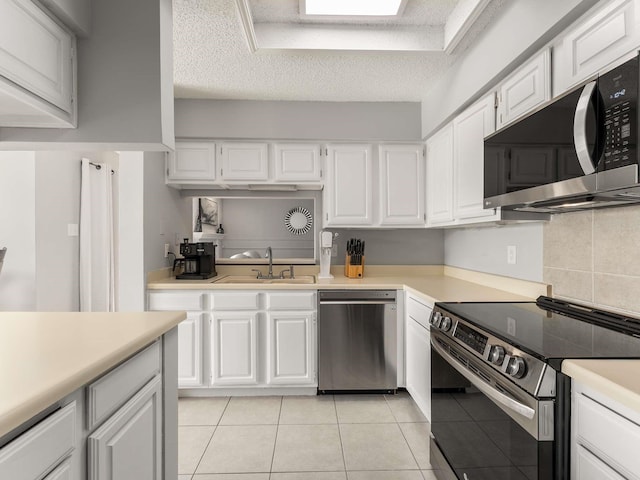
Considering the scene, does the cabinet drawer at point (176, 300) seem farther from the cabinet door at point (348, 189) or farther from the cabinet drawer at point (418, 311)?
the cabinet drawer at point (418, 311)

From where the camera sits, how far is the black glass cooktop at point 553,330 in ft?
3.74

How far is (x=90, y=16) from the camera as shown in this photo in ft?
4.54

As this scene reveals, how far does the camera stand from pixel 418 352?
2.56m

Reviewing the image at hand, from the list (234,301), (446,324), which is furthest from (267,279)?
(446,324)

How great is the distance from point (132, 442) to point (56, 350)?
38cm

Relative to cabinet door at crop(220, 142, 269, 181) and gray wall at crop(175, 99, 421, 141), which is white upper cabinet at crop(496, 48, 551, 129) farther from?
cabinet door at crop(220, 142, 269, 181)

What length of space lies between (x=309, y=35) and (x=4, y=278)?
2830 mm

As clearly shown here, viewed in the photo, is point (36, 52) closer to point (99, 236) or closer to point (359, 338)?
point (359, 338)

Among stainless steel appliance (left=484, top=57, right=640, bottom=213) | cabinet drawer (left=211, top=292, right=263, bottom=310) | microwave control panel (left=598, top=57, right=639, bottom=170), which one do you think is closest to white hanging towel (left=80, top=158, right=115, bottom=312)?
cabinet drawer (left=211, top=292, right=263, bottom=310)

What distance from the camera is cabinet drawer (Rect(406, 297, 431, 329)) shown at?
2.35m

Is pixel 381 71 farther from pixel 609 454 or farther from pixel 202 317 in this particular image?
pixel 609 454

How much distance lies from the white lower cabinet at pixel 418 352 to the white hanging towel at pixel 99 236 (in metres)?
2.91

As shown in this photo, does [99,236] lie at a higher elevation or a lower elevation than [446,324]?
higher

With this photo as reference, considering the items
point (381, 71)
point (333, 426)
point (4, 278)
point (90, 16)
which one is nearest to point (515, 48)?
point (381, 71)
